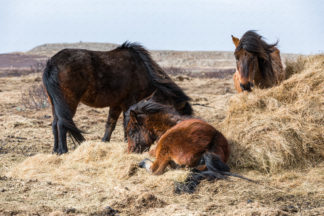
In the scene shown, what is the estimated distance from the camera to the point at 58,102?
611 centimetres

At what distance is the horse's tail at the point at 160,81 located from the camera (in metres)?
6.81

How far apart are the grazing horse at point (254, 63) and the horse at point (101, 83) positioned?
1.09 m

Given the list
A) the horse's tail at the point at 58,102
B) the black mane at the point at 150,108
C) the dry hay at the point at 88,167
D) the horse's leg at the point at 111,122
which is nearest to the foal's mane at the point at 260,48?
the black mane at the point at 150,108

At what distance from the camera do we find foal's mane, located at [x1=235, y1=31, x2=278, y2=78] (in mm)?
6672

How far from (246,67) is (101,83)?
2.48 m

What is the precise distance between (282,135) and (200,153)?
1293mm

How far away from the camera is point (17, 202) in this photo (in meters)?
3.62

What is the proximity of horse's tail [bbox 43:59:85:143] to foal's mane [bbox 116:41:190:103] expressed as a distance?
5.22ft

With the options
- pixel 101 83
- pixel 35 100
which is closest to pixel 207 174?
pixel 101 83

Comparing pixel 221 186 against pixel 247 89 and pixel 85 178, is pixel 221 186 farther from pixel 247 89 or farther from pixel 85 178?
pixel 247 89

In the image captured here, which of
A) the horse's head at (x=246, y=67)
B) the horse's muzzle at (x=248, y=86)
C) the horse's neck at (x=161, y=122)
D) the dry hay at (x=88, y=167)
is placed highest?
the horse's head at (x=246, y=67)

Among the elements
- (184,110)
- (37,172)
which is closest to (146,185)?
(37,172)

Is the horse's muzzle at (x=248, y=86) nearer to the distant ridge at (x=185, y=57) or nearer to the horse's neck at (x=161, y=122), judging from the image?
Result: the horse's neck at (x=161, y=122)

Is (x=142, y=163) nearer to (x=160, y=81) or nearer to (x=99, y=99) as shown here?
(x=99, y=99)
